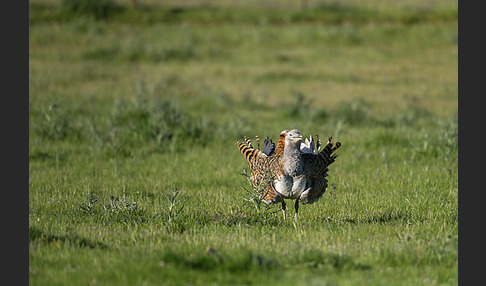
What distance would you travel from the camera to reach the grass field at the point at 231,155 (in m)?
5.72

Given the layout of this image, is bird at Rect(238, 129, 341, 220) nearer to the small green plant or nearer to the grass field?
the grass field

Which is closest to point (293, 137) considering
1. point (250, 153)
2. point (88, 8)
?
point (250, 153)

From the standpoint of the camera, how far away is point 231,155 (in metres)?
12.2

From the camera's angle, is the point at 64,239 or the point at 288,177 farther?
the point at 288,177

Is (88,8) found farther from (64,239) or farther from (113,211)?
(64,239)

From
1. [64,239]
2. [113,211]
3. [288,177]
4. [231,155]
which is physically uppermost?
[288,177]

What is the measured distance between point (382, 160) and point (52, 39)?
75.7 feet

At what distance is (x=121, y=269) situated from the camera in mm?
5395

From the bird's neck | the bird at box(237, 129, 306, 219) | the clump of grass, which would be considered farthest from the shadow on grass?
the bird's neck

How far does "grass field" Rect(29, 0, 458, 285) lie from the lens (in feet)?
18.8

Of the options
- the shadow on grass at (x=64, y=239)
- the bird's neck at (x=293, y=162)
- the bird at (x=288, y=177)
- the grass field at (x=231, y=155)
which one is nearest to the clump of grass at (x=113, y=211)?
the grass field at (x=231, y=155)

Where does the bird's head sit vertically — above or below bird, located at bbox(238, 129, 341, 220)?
above

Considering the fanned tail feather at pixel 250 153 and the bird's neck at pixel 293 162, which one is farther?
the fanned tail feather at pixel 250 153

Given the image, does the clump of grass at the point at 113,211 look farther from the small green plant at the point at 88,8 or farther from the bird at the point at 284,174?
the small green plant at the point at 88,8
